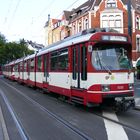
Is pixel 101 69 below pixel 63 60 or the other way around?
below

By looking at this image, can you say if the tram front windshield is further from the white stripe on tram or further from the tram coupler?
the white stripe on tram

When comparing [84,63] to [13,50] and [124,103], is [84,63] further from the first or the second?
[13,50]

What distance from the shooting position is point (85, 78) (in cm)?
1388

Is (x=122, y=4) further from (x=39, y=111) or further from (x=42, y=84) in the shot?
(x=39, y=111)

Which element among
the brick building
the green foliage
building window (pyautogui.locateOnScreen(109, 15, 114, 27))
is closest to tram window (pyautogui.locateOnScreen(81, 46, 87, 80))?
the brick building

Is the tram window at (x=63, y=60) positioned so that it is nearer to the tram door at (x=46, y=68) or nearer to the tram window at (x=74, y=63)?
the tram window at (x=74, y=63)

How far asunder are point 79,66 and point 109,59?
1.46 meters

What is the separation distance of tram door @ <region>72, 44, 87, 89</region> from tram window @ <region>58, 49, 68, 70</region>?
1.12 meters

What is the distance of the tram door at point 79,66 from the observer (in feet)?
45.9

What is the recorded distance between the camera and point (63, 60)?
1697 cm

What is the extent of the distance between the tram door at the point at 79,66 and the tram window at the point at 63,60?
112 cm

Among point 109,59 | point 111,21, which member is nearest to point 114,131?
point 109,59

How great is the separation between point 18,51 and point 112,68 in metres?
73.4

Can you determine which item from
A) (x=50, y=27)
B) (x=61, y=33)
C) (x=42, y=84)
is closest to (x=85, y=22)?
(x=61, y=33)
